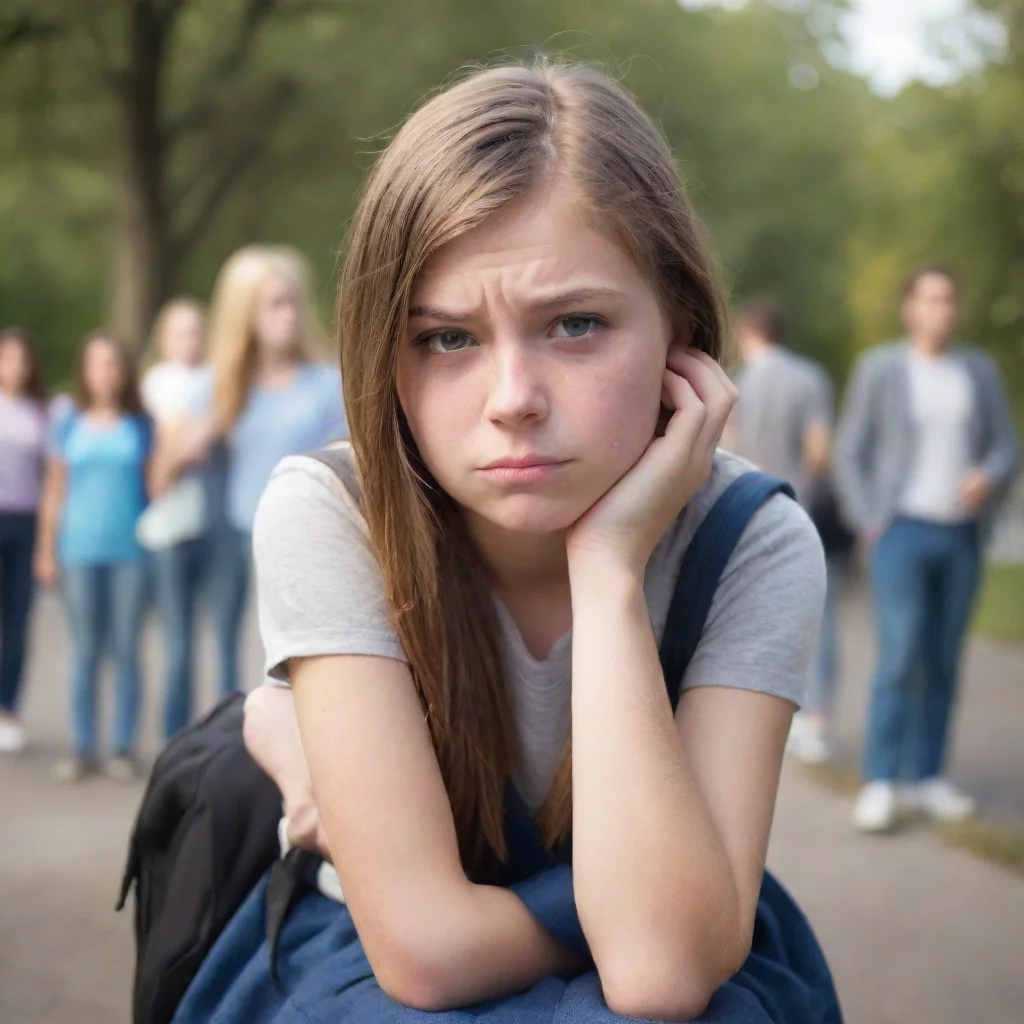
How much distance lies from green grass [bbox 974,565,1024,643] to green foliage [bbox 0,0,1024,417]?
2.10 meters

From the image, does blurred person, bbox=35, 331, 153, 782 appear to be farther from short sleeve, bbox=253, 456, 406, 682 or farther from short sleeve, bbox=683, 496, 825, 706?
short sleeve, bbox=683, 496, 825, 706

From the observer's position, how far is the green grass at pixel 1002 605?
11273 millimetres

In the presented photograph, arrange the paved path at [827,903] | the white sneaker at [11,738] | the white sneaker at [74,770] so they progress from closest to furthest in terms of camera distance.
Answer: the paved path at [827,903], the white sneaker at [74,770], the white sneaker at [11,738]

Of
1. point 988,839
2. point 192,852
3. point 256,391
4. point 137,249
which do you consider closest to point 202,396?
point 256,391

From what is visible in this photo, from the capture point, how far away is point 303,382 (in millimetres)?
6102

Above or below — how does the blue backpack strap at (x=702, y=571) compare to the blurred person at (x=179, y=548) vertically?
Result: above

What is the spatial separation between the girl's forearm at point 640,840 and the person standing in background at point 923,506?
4.25 m

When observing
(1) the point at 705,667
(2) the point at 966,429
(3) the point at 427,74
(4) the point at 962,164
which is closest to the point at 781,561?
(1) the point at 705,667

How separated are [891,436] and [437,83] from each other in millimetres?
6136

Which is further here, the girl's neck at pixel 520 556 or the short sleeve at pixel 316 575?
the girl's neck at pixel 520 556

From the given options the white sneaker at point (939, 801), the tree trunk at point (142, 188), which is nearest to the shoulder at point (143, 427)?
the white sneaker at point (939, 801)

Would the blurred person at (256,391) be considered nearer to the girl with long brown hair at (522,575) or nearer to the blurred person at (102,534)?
the blurred person at (102,534)

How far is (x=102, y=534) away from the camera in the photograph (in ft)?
21.6

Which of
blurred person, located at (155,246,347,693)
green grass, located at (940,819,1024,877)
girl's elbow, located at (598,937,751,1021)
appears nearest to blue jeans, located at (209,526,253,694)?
blurred person, located at (155,246,347,693)
